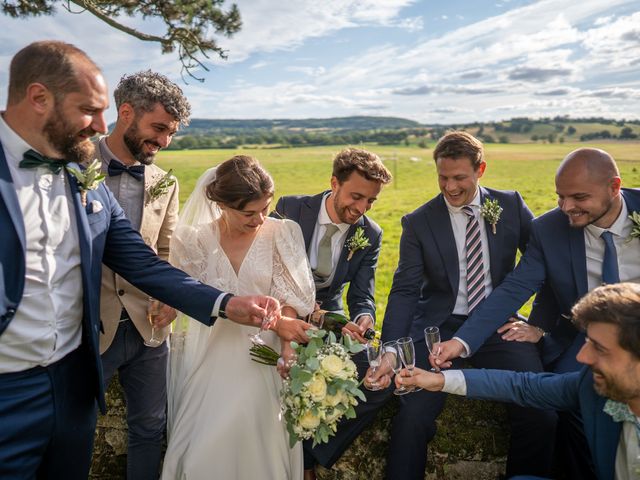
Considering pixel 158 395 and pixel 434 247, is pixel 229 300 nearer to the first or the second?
pixel 158 395

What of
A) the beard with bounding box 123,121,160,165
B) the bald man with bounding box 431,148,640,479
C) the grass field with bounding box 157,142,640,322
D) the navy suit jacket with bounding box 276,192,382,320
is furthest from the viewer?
the grass field with bounding box 157,142,640,322

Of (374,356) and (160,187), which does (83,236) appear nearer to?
(160,187)

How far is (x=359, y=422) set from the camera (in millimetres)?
3834

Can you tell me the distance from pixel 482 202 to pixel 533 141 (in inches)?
2238

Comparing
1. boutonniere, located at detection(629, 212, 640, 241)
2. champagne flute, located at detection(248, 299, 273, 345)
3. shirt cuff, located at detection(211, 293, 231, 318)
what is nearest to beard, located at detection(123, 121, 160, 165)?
shirt cuff, located at detection(211, 293, 231, 318)

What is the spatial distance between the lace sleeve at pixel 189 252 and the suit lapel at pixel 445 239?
2.16 meters

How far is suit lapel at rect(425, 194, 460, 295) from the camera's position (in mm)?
4707

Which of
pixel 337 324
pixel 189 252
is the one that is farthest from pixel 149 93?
pixel 337 324

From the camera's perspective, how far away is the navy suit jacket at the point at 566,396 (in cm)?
293

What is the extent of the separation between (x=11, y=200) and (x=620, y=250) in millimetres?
4359

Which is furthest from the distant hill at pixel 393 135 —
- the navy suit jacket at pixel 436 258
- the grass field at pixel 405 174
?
the navy suit jacket at pixel 436 258

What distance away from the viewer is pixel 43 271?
8.65 feet

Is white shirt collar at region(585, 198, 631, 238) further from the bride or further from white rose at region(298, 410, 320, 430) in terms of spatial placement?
white rose at region(298, 410, 320, 430)

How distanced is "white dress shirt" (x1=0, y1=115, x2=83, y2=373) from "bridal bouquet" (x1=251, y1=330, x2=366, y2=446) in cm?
134
